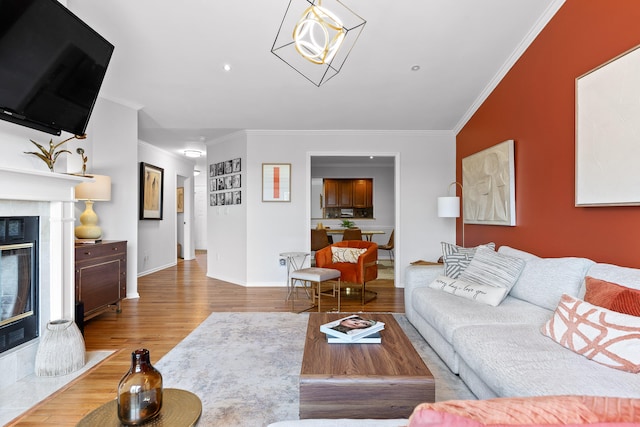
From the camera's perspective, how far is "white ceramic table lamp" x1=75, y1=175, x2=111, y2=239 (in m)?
3.52

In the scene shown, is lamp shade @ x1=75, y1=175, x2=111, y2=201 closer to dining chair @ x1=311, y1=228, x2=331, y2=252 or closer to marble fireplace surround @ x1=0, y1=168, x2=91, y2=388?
marble fireplace surround @ x1=0, y1=168, x2=91, y2=388

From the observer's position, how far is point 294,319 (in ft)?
11.5

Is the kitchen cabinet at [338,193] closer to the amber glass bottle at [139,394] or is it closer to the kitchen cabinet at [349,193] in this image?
the kitchen cabinet at [349,193]

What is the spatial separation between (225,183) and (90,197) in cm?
227

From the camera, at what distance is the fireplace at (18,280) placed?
7.11ft

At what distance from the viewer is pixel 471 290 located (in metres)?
2.69

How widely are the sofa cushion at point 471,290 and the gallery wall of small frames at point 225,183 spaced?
11.3ft

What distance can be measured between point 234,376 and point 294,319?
1.27 metres

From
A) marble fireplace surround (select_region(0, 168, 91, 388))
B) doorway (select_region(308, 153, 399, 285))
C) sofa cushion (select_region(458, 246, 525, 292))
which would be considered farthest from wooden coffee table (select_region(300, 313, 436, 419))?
doorway (select_region(308, 153, 399, 285))

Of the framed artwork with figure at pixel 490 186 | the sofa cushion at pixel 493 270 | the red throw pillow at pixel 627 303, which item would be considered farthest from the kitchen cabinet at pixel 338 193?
the red throw pillow at pixel 627 303

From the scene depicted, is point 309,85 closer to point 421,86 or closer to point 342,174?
point 421,86

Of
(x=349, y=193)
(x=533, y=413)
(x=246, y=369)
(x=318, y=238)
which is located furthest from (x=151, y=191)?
(x=533, y=413)

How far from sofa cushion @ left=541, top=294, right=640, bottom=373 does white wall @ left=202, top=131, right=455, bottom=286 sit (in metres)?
3.27

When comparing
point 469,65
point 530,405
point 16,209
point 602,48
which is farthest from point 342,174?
point 530,405
